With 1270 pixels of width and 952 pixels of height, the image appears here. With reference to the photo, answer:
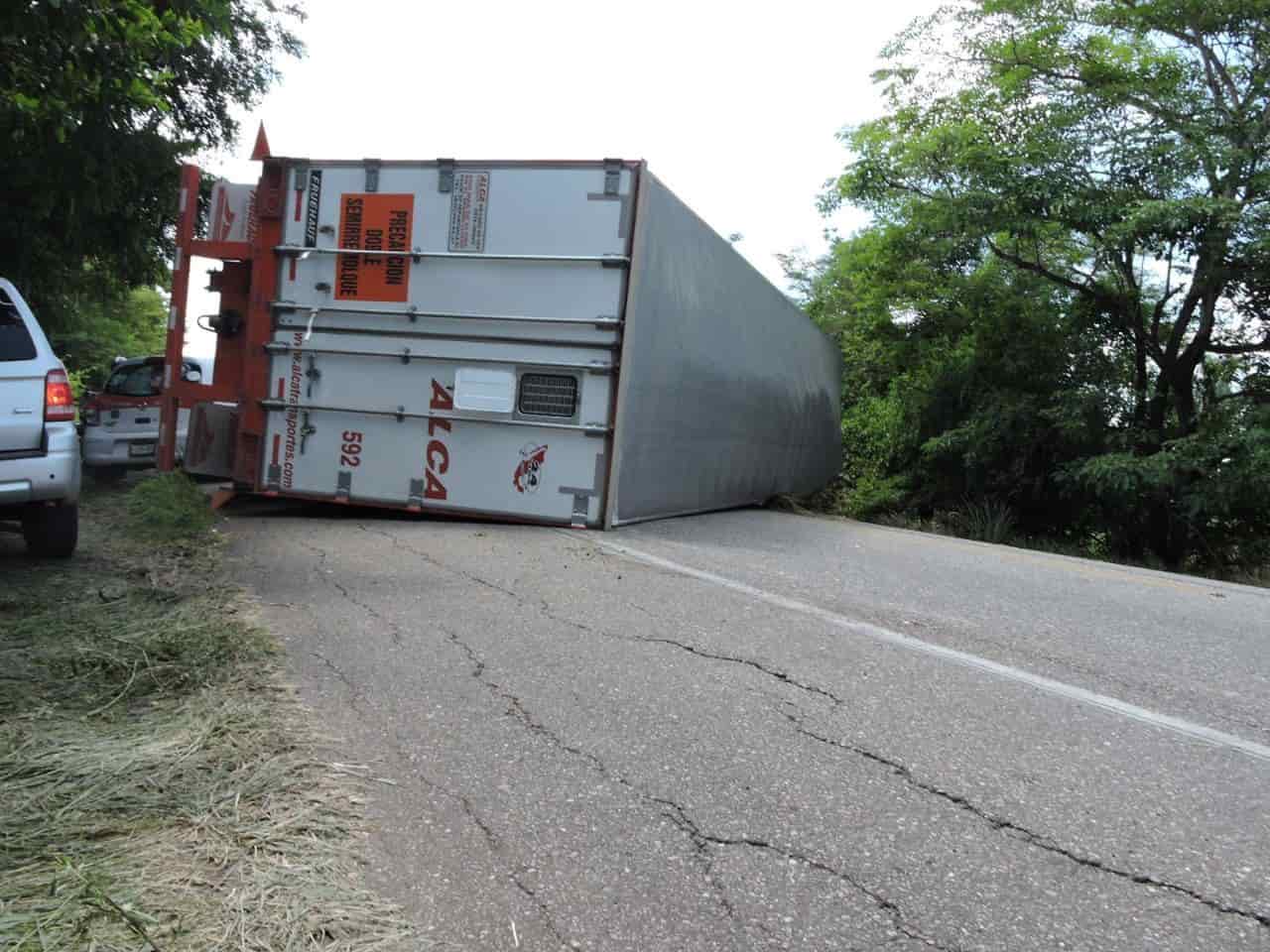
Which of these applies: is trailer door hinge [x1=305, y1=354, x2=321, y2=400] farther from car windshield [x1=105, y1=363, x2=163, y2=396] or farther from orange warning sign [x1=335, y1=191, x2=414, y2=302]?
car windshield [x1=105, y1=363, x2=163, y2=396]

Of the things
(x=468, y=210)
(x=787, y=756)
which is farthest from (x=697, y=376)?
(x=787, y=756)

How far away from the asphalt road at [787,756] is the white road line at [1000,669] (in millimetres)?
20

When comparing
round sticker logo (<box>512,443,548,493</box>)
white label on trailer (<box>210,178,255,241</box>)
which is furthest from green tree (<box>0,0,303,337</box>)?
round sticker logo (<box>512,443,548,493</box>)

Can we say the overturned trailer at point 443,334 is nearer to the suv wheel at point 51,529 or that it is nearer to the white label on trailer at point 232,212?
the white label on trailer at point 232,212

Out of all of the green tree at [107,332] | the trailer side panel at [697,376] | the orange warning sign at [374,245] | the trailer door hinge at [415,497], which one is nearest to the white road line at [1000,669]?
the trailer side panel at [697,376]

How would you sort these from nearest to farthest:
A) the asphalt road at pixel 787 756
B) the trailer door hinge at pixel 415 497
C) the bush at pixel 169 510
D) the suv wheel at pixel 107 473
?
the asphalt road at pixel 787 756 < the bush at pixel 169 510 < the trailer door hinge at pixel 415 497 < the suv wheel at pixel 107 473

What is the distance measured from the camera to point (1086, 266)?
49.3 feet

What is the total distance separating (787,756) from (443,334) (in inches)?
218

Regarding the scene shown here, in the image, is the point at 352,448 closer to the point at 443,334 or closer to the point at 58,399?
the point at 443,334

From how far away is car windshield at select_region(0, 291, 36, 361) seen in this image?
221 inches

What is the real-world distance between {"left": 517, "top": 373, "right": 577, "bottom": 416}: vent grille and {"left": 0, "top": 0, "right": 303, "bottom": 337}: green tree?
339 centimetres

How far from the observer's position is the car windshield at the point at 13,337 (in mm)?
5613

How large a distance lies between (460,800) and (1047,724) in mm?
2133

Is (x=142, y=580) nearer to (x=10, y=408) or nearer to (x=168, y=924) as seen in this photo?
(x=10, y=408)
